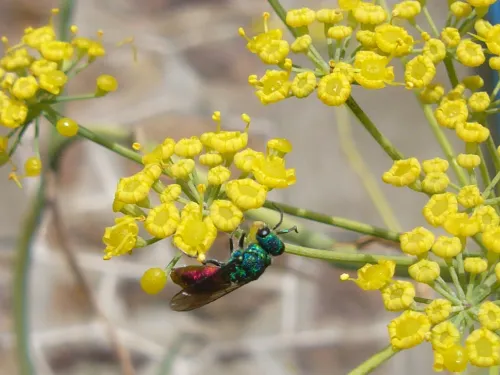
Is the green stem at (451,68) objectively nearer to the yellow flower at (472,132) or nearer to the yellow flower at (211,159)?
the yellow flower at (472,132)

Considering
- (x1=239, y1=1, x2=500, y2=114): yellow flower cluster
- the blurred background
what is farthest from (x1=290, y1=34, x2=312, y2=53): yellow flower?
the blurred background

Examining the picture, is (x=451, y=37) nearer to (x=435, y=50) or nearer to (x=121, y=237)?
(x=435, y=50)

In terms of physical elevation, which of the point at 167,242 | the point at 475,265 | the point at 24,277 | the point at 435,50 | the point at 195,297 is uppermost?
the point at 435,50

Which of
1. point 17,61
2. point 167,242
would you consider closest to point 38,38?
point 17,61

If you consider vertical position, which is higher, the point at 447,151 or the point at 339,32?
the point at 339,32

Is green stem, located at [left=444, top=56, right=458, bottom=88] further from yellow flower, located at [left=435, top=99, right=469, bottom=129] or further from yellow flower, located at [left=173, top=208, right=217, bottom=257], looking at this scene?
yellow flower, located at [left=173, top=208, right=217, bottom=257]

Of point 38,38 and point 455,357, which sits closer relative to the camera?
point 455,357
